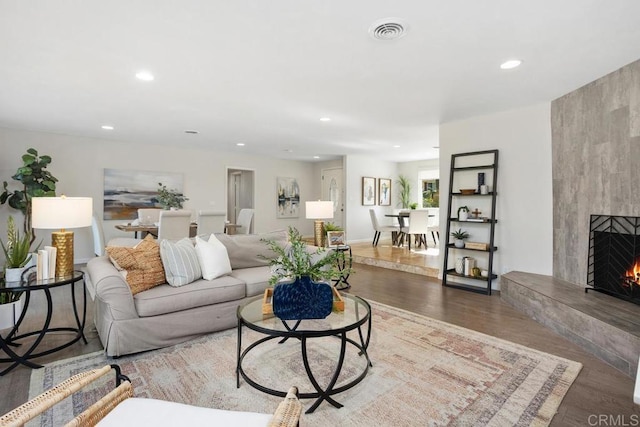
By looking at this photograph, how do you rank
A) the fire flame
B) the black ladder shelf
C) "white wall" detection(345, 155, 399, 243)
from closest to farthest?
the fire flame < the black ladder shelf < "white wall" detection(345, 155, 399, 243)

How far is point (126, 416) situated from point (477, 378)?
2.07 m

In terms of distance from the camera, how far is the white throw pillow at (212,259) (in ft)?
9.99

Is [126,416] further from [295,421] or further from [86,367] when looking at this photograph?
[86,367]

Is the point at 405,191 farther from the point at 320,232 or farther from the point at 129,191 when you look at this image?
the point at 129,191

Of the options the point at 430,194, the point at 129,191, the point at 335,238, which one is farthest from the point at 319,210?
the point at 430,194

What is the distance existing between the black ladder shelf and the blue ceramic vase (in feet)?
10.1

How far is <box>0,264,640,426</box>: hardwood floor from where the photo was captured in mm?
1916

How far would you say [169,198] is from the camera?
645 cm

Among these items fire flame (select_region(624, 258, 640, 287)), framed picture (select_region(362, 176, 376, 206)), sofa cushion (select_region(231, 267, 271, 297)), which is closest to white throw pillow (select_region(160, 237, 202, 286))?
sofa cushion (select_region(231, 267, 271, 297))

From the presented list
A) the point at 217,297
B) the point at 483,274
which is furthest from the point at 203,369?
the point at 483,274

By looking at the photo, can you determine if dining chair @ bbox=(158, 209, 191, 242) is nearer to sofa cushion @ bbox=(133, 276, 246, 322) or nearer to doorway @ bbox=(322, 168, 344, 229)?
sofa cushion @ bbox=(133, 276, 246, 322)

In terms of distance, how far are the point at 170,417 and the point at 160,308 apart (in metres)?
1.62

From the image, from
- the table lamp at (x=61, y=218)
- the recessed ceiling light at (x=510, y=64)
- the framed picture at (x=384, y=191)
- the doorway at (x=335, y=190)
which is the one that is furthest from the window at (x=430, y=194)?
the table lamp at (x=61, y=218)

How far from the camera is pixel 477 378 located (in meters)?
2.21
